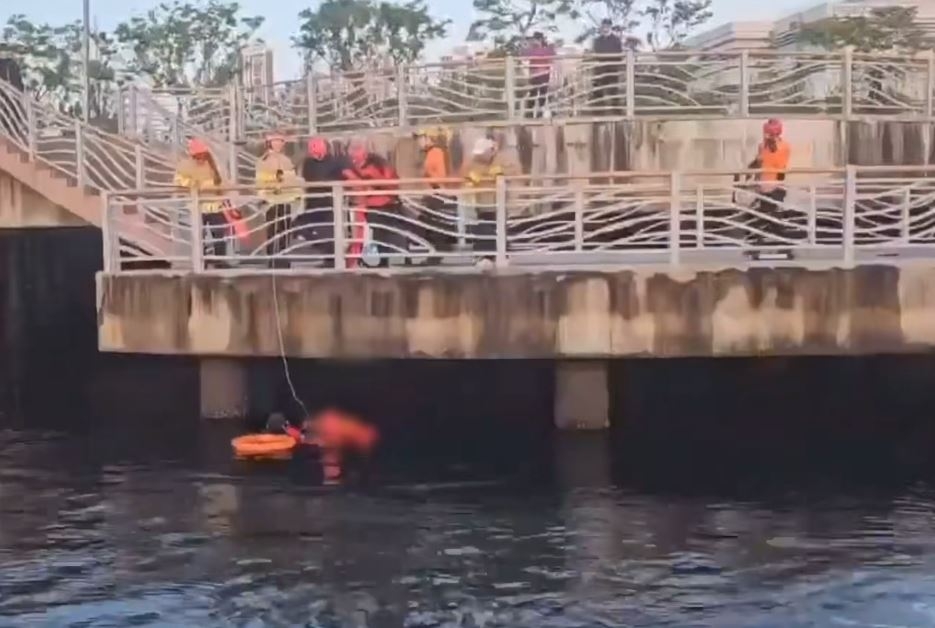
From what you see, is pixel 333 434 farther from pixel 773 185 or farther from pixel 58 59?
pixel 58 59

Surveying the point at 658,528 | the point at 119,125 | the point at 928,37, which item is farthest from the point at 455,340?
the point at 928,37

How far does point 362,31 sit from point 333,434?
3692cm

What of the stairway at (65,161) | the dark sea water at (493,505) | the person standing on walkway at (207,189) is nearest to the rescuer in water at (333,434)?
the dark sea water at (493,505)

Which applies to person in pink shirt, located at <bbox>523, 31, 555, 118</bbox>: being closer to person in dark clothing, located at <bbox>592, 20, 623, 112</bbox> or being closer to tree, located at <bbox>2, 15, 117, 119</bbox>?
person in dark clothing, located at <bbox>592, 20, 623, 112</bbox>

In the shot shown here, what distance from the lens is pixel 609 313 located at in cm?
1422

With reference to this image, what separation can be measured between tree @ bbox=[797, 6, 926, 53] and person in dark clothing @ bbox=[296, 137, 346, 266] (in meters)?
29.5

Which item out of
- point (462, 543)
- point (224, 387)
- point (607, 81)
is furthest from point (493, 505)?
point (607, 81)

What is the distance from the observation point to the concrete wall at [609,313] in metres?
14.1

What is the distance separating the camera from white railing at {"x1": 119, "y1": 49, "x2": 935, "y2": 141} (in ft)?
67.5

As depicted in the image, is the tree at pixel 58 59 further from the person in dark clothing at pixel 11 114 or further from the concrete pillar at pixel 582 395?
the concrete pillar at pixel 582 395

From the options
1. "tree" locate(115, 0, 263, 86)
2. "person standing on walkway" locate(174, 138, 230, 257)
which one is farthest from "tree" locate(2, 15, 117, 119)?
"person standing on walkway" locate(174, 138, 230, 257)

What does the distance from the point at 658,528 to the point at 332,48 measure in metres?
41.4

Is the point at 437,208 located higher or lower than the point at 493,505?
higher

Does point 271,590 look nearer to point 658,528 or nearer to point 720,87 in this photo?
point 658,528
